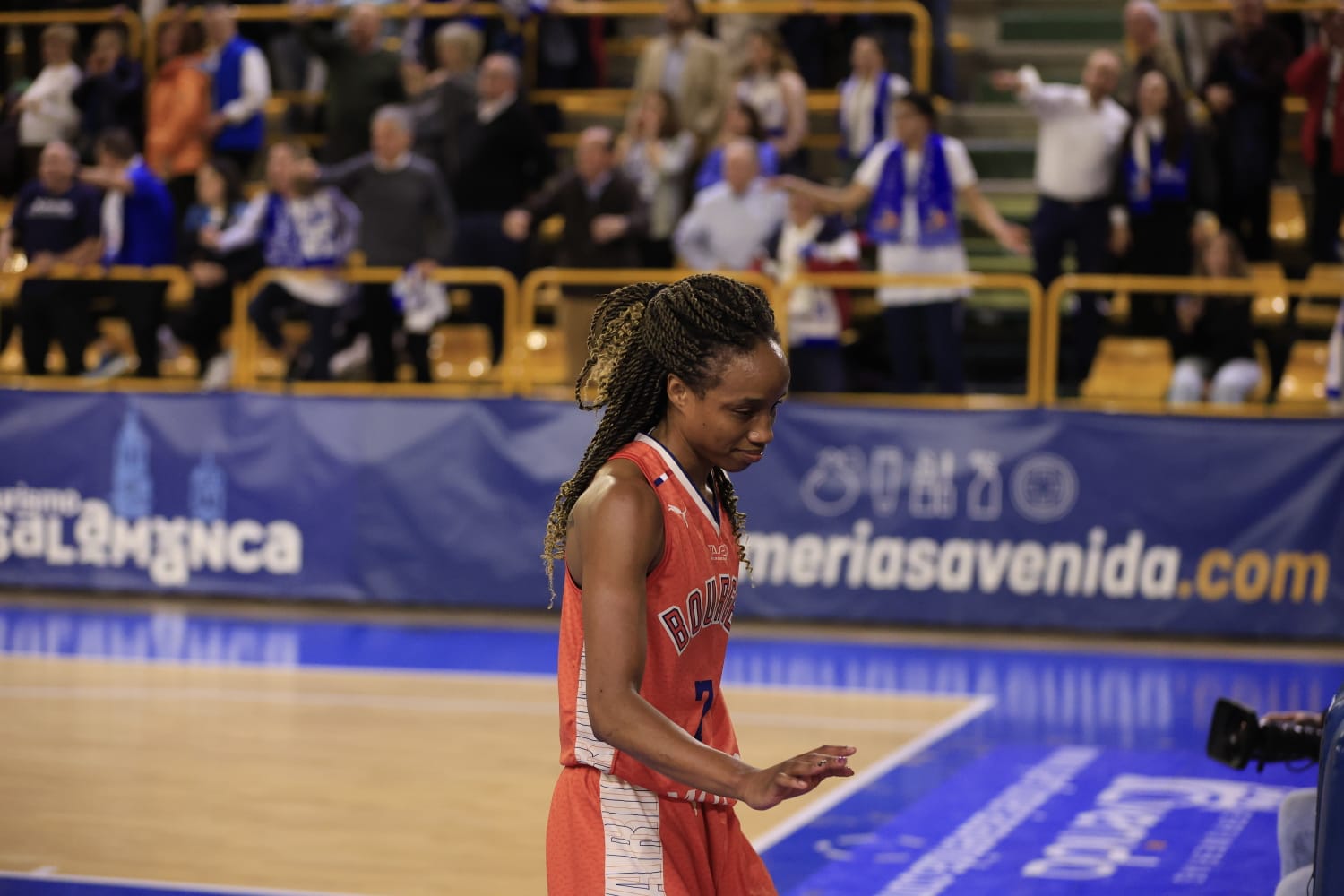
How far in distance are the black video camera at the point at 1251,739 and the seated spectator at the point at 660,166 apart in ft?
31.1

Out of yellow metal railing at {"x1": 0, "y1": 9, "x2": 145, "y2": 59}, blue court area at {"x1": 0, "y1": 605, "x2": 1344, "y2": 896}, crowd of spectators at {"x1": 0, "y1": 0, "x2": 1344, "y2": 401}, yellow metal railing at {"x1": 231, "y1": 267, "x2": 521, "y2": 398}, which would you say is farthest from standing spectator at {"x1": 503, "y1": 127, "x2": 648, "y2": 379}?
yellow metal railing at {"x1": 0, "y1": 9, "x2": 145, "y2": 59}

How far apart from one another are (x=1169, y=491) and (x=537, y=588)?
446cm

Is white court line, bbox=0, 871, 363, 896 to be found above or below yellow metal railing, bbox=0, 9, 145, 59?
below

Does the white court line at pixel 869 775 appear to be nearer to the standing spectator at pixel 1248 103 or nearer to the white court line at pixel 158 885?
the white court line at pixel 158 885

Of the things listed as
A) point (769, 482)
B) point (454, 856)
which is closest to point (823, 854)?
point (454, 856)

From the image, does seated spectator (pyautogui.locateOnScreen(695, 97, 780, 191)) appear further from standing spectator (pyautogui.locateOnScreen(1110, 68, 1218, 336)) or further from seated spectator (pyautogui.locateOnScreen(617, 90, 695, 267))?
standing spectator (pyautogui.locateOnScreen(1110, 68, 1218, 336))

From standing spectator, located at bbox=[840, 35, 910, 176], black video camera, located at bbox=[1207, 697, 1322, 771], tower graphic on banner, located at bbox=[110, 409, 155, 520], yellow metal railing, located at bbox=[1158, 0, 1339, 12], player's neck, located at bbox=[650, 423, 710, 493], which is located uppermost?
yellow metal railing, located at bbox=[1158, 0, 1339, 12]

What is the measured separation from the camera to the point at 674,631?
3365 millimetres

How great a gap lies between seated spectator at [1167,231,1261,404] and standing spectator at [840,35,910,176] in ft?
8.84

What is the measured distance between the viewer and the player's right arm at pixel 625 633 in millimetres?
3117

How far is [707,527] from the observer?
11.3 ft

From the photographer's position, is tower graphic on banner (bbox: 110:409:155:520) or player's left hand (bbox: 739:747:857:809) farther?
tower graphic on banner (bbox: 110:409:155:520)

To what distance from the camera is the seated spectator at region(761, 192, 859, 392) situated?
12.8 meters

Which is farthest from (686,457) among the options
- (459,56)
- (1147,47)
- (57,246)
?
(57,246)
